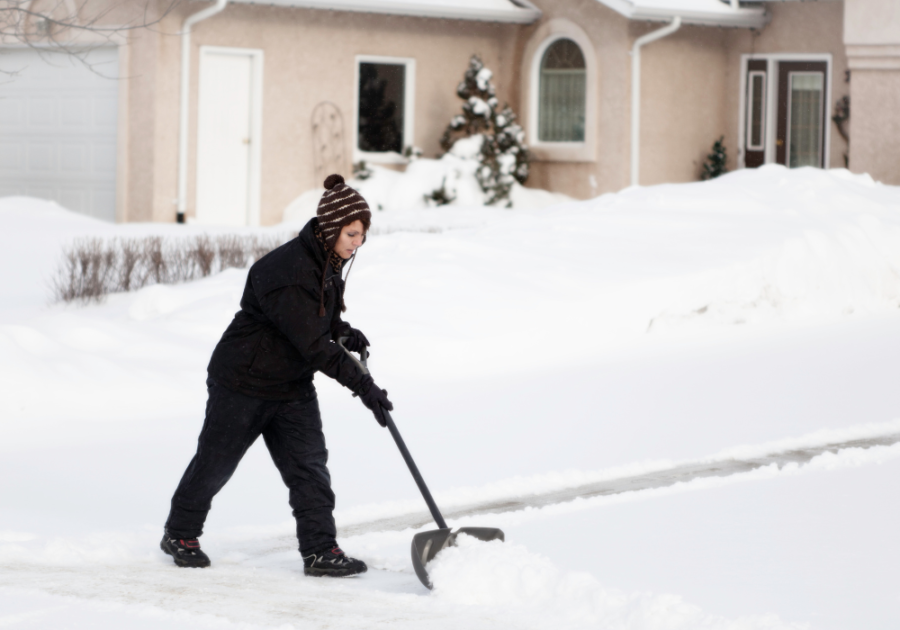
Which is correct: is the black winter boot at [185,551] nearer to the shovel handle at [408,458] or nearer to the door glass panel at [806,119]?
the shovel handle at [408,458]

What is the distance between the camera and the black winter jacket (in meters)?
4.24

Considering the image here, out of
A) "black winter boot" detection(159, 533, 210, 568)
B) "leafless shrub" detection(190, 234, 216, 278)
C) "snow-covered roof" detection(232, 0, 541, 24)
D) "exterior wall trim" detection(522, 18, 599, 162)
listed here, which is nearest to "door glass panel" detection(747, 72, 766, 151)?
"exterior wall trim" detection(522, 18, 599, 162)

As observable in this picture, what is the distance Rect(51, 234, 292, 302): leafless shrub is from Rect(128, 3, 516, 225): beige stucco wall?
3720mm

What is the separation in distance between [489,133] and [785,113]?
464 centimetres

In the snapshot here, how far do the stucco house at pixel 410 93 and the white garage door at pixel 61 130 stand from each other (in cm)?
3

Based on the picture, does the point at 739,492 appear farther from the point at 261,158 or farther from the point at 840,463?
the point at 261,158

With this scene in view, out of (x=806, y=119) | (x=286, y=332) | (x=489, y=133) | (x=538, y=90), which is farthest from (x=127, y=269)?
(x=806, y=119)

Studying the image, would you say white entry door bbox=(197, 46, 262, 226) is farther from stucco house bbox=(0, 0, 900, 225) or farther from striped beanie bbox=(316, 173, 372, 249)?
striped beanie bbox=(316, 173, 372, 249)

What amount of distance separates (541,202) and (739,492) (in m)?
12.6

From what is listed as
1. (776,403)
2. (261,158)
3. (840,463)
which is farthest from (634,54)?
(840,463)

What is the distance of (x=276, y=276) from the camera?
14.0ft

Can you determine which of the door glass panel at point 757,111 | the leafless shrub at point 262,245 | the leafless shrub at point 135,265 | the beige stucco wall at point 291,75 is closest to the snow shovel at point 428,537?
the leafless shrub at point 135,265

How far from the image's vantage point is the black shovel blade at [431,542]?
419 centimetres

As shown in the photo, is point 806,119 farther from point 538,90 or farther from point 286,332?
point 286,332
